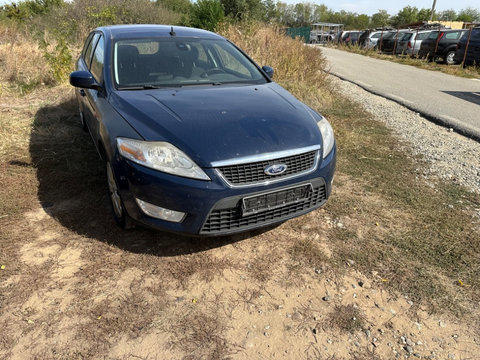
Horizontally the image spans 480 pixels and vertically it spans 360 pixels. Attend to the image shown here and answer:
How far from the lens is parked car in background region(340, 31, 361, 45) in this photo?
95.0 feet

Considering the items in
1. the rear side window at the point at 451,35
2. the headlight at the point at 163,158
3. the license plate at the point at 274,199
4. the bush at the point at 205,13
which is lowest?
the license plate at the point at 274,199

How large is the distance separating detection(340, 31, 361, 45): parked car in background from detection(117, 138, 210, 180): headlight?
2926cm

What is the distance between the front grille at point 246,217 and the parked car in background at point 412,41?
67.8 feet

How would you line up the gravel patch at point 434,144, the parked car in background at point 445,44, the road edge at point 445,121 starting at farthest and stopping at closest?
the parked car in background at point 445,44, the road edge at point 445,121, the gravel patch at point 434,144

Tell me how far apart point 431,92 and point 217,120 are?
29.5 ft

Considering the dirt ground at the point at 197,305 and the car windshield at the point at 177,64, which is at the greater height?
the car windshield at the point at 177,64

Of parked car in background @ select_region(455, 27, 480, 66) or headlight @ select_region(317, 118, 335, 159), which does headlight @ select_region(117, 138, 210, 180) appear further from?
parked car in background @ select_region(455, 27, 480, 66)

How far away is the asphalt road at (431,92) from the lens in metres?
6.92

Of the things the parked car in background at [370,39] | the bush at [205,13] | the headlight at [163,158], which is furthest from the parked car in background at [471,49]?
the headlight at [163,158]

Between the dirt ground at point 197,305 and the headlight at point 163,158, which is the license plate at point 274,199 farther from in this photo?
the dirt ground at point 197,305

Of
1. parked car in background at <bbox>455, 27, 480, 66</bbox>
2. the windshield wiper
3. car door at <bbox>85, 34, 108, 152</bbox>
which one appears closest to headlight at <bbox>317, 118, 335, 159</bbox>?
the windshield wiper

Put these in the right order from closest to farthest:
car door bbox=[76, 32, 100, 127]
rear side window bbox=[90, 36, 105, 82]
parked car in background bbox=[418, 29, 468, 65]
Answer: rear side window bbox=[90, 36, 105, 82] < car door bbox=[76, 32, 100, 127] < parked car in background bbox=[418, 29, 468, 65]

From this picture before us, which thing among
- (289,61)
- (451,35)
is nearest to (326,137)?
(289,61)

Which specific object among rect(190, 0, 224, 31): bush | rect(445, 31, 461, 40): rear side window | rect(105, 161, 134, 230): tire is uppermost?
rect(190, 0, 224, 31): bush
